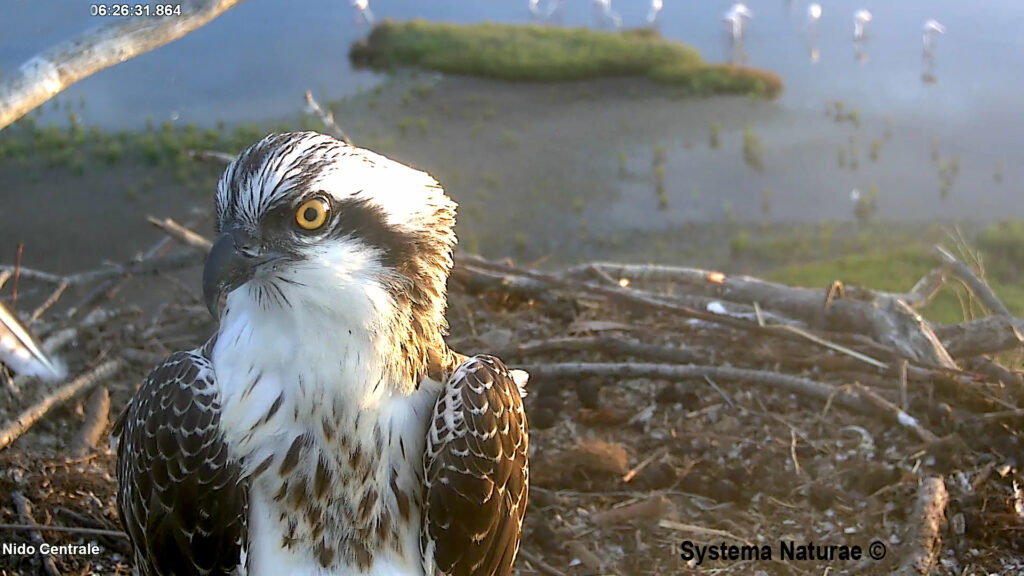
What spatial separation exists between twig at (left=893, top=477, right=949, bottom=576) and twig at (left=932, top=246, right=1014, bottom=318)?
4.55 ft

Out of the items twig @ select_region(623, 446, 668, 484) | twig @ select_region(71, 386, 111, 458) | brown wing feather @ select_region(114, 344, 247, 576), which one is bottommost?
twig @ select_region(71, 386, 111, 458)

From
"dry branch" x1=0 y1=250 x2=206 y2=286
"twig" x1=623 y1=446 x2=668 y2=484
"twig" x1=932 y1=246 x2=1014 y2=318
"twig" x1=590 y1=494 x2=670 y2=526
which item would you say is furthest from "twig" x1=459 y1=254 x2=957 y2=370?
"dry branch" x1=0 y1=250 x2=206 y2=286

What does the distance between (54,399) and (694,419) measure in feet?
10.1

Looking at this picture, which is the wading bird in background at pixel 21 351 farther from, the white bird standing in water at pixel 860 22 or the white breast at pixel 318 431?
the white bird standing in water at pixel 860 22

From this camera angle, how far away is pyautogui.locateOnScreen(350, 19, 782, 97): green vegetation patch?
55.2ft

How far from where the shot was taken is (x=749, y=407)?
429 centimetres

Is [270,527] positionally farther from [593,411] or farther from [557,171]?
[557,171]

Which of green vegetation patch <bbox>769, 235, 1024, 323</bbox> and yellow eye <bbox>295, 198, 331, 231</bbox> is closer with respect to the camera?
yellow eye <bbox>295, 198, 331, 231</bbox>

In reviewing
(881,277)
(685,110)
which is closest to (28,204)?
(881,277)

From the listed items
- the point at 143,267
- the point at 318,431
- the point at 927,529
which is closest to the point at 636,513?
the point at 927,529

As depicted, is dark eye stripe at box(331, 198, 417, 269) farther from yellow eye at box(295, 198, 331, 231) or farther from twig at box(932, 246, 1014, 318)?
twig at box(932, 246, 1014, 318)

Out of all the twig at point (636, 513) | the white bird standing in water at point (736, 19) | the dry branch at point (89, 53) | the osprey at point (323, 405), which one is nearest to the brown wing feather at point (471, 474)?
the osprey at point (323, 405)

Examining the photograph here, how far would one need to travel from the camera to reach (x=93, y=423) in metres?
4.05

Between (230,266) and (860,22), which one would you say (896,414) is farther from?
(860,22)
